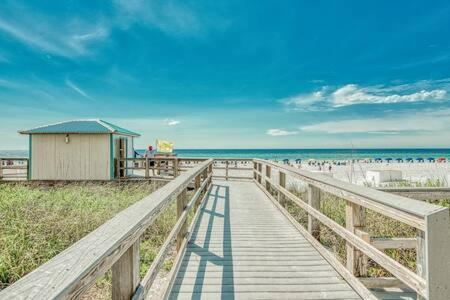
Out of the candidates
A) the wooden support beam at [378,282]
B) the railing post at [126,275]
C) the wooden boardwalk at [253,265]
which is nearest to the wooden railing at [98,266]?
the railing post at [126,275]

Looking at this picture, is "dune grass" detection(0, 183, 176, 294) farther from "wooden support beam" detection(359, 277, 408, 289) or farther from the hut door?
the hut door

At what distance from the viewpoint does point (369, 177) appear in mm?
12102

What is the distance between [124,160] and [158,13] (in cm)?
686

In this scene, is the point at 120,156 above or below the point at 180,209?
above

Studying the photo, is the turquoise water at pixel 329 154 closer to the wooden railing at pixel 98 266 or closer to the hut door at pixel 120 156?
the hut door at pixel 120 156

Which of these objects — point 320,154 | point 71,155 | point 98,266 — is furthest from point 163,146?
point 320,154

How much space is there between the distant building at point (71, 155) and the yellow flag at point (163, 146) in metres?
4.92

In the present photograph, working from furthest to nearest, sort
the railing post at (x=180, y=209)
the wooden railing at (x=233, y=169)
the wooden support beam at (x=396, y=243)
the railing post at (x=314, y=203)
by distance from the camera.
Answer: the wooden railing at (x=233, y=169) → the railing post at (x=314, y=203) → the railing post at (x=180, y=209) → the wooden support beam at (x=396, y=243)

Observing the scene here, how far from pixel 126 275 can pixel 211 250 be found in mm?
2299

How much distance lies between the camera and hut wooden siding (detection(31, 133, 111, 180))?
12.2 metres

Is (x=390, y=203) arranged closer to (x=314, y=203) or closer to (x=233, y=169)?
(x=314, y=203)

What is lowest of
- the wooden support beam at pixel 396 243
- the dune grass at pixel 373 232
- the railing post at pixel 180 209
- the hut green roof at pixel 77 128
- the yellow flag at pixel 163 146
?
the dune grass at pixel 373 232

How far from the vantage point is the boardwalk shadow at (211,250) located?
2.65 m

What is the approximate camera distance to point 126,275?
4.35 ft
